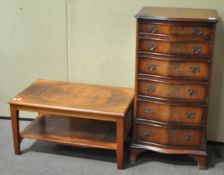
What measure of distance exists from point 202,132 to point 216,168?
13.3 inches

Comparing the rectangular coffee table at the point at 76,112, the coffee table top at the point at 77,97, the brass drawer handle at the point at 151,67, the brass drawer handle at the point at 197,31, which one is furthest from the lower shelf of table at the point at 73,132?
the brass drawer handle at the point at 197,31

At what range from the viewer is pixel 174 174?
9.03 feet

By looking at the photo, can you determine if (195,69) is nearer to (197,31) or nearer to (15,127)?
(197,31)

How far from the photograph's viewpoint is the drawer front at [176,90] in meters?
2.61

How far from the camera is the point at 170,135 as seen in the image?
273 centimetres

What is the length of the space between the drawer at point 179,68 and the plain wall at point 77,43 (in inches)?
16.7

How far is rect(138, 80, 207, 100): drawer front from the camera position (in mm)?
2607

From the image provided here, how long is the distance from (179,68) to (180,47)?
145mm

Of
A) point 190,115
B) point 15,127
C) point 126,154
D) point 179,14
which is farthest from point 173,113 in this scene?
point 15,127

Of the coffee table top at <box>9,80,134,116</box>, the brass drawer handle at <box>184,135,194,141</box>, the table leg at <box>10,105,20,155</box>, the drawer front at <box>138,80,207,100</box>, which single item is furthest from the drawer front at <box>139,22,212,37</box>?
the table leg at <box>10,105,20,155</box>

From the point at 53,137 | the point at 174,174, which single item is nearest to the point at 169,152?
the point at 174,174

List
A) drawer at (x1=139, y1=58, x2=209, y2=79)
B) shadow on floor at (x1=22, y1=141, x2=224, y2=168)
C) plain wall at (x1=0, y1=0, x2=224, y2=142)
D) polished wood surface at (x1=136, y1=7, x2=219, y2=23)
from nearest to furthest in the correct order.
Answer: polished wood surface at (x1=136, y1=7, x2=219, y2=23) → drawer at (x1=139, y1=58, x2=209, y2=79) → shadow on floor at (x1=22, y1=141, x2=224, y2=168) → plain wall at (x1=0, y1=0, x2=224, y2=142)

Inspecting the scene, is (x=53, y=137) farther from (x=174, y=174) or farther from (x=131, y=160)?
(x=174, y=174)

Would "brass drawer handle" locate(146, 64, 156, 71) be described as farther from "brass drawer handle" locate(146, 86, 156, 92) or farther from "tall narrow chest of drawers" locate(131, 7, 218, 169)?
"brass drawer handle" locate(146, 86, 156, 92)
